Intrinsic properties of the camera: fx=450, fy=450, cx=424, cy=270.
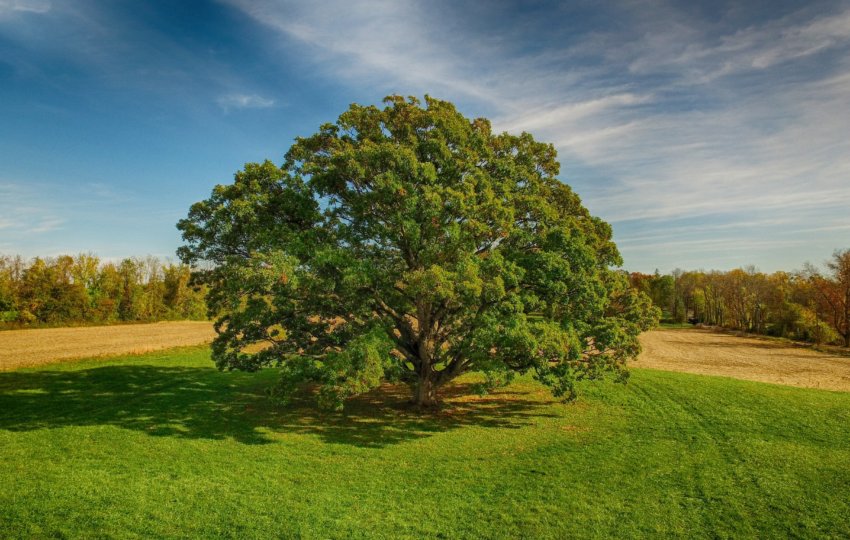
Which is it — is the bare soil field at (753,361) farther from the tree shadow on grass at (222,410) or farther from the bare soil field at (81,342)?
the bare soil field at (81,342)

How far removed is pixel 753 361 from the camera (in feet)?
152

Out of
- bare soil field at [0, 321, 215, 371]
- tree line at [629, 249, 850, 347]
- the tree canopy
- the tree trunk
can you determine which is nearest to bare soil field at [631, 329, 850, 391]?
tree line at [629, 249, 850, 347]

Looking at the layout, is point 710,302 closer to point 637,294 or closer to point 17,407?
point 637,294

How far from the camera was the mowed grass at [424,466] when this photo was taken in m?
11.6

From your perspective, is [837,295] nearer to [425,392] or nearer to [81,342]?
[425,392]

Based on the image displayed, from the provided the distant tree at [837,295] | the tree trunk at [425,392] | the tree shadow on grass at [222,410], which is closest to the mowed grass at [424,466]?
the tree shadow on grass at [222,410]

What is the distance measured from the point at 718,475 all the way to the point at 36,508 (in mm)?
20132

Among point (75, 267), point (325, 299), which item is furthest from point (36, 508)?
point (75, 267)

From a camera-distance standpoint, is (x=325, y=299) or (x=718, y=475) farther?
(x=325, y=299)

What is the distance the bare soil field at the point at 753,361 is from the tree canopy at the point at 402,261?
22.0 m

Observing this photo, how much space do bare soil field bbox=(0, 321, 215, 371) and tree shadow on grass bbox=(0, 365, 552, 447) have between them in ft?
27.9

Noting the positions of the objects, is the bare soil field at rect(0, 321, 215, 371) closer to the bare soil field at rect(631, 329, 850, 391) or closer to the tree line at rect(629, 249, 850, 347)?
the bare soil field at rect(631, 329, 850, 391)

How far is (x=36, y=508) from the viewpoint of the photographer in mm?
11617

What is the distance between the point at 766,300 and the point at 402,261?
84.8 metres
